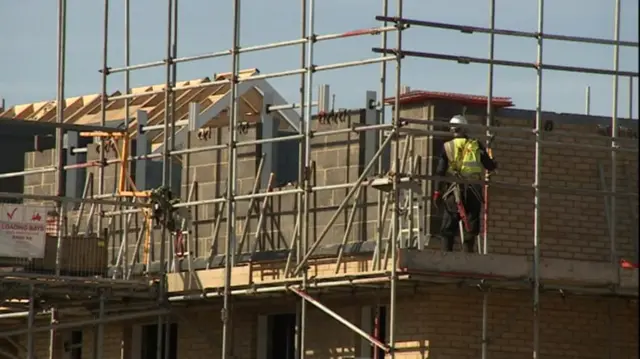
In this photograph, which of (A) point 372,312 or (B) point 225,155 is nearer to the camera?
(A) point 372,312

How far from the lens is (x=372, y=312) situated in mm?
29906

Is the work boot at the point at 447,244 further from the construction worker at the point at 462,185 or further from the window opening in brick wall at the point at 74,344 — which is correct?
the window opening in brick wall at the point at 74,344

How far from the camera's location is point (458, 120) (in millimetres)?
28359

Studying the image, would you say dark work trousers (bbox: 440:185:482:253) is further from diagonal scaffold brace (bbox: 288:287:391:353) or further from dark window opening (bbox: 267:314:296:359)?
dark window opening (bbox: 267:314:296:359)

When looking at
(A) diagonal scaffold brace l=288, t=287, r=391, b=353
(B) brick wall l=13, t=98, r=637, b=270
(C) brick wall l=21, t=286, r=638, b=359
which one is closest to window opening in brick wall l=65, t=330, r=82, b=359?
(B) brick wall l=13, t=98, r=637, b=270

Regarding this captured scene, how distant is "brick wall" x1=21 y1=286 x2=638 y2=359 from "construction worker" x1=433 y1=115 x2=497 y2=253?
69 cm

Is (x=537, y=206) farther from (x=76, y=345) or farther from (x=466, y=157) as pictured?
(x=76, y=345)

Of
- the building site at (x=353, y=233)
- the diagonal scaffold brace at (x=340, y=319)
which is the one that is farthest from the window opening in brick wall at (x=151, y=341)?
the diagonal scaffold brace at (x=340, y=319)

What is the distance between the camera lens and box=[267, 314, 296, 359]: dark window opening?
31.6 meters

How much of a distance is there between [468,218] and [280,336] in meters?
4.37

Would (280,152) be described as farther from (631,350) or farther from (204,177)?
(631,350)

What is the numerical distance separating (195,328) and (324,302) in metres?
2.87

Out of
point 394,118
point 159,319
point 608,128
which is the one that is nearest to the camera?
point 394,118

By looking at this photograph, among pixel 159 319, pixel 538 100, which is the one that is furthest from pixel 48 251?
pixel 538 100
